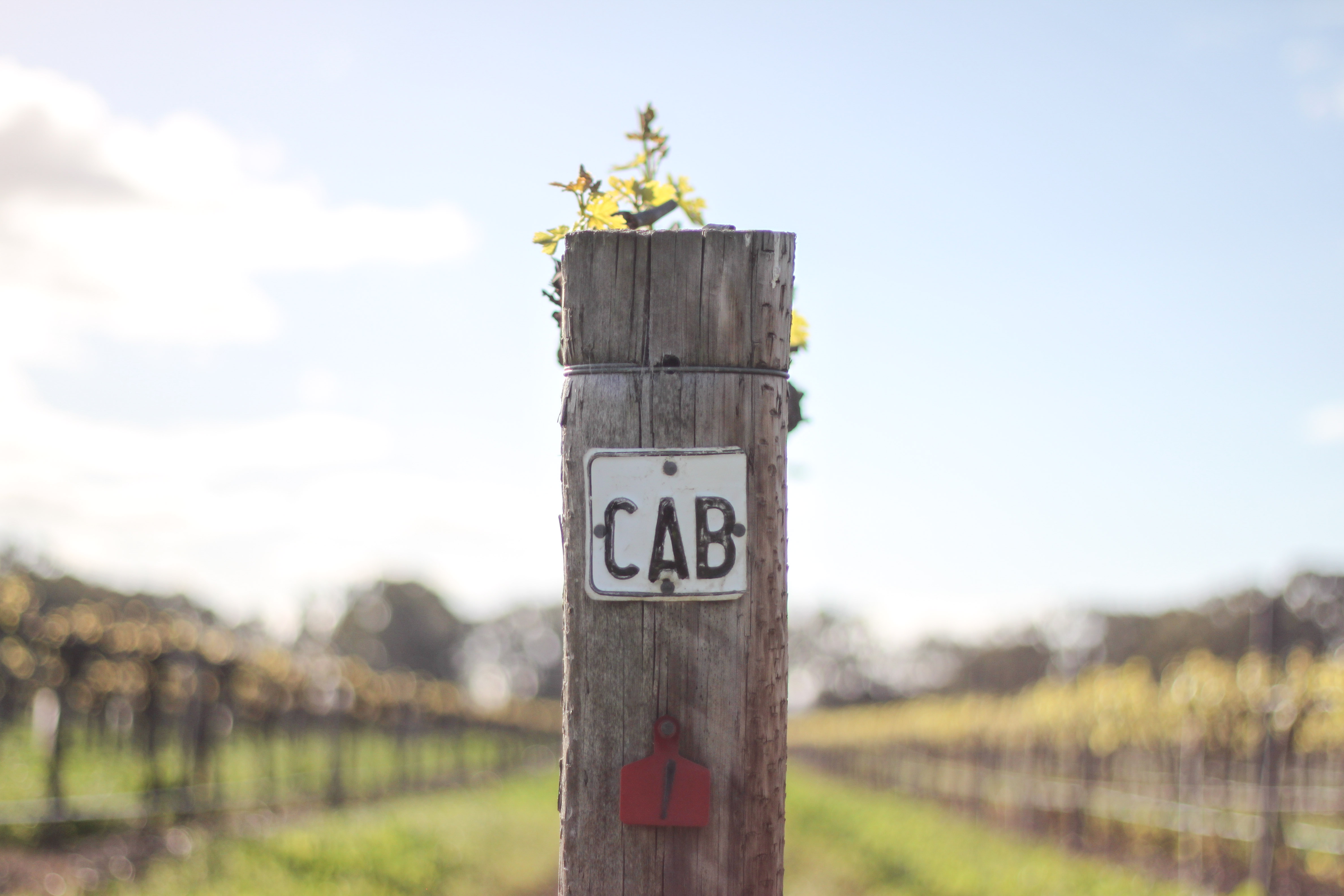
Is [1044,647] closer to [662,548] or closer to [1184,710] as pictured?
[1184,710]

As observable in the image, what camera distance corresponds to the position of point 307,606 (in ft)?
262

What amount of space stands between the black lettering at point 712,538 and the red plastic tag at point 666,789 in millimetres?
268

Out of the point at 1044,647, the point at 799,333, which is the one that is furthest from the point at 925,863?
the point at 1044,647

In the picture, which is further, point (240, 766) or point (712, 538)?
point (240, 766)

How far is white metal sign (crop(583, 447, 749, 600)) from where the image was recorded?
6.02 ft

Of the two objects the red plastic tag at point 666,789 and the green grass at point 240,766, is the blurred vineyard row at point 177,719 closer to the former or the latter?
the green grass at point 240,766

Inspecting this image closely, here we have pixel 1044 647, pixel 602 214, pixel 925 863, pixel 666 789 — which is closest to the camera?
pixel 666 789

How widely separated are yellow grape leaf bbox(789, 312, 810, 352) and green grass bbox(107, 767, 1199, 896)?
655 centimetres

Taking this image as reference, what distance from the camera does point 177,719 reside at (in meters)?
22.2

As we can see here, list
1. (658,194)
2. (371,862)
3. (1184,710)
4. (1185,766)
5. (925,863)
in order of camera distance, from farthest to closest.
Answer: (1185,766) → (1184,710) → (925,863) → (371,862) → (658,194)

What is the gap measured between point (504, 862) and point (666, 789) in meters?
9.46

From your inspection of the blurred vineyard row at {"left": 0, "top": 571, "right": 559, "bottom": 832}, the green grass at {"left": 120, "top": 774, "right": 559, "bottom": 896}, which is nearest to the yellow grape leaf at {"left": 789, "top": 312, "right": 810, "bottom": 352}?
the green grass at {"left": 120, "top": 774, "right": 559, "bottom": 896}

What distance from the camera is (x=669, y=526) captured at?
184cm

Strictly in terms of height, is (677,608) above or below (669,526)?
below
